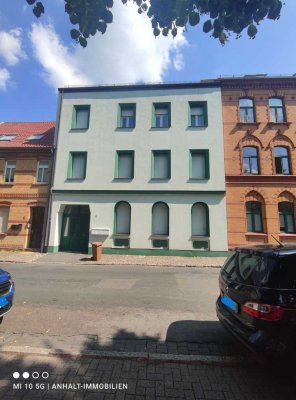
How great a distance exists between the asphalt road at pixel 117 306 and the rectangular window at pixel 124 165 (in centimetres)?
786

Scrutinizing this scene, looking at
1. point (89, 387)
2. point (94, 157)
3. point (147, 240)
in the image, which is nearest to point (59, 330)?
point (89, 387)

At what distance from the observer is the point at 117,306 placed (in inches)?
247

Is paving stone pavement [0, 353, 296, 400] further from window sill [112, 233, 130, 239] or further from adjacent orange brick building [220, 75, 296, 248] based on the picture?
adjacent orange brick building [220, 75, 296, 248]

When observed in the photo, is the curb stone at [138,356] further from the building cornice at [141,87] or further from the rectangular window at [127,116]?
the building cornice at [141,87]

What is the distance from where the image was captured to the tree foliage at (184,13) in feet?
11.1

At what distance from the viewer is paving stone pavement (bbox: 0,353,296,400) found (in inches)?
115

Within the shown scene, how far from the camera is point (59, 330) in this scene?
15.6 ft

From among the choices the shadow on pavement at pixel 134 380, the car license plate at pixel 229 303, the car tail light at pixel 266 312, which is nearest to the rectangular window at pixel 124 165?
the car license plate at pixel 229 303

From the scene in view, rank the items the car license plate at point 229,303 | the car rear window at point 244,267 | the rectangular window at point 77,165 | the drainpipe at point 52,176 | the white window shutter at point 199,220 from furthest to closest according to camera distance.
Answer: the rectangular window at point 77,165
the drainpipe at point 52,176
the white window shutter at point 199,220
the car license plate at point 229,303
the car rear window at point 244,267

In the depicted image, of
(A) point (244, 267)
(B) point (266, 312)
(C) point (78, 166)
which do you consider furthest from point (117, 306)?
(C) point (78, 166)

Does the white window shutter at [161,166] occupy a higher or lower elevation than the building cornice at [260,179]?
higher

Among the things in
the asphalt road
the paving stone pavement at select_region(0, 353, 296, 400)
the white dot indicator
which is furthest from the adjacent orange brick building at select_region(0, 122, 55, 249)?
the white dot indicator

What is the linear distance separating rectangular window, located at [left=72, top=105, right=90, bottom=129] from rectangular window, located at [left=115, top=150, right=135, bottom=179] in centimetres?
346

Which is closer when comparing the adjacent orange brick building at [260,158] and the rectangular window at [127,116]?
the adjacent orange brick building at [260,158]
